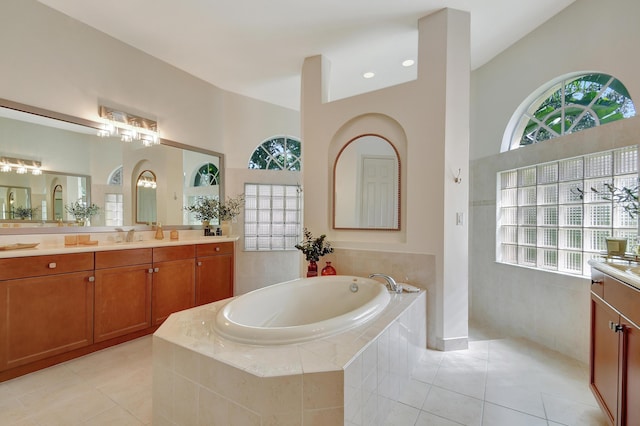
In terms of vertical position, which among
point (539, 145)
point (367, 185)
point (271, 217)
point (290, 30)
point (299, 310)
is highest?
point (290, 30)

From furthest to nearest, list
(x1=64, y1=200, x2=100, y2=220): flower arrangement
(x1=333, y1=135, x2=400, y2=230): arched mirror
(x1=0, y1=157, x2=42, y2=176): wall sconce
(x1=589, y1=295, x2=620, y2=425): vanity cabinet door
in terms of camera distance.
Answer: (x1=333, y1=135, x2=400, y2=230): arched mirror → (x1=64, y1=200, x2=100, y2=220): flower arrangement → (x1=0, y1=157, x2=42, y2=176): wall sconce → (x1=589, y1=295, x2=620, y2=425): vanity cabinet door

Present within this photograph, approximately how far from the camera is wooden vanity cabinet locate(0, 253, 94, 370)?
1957mm

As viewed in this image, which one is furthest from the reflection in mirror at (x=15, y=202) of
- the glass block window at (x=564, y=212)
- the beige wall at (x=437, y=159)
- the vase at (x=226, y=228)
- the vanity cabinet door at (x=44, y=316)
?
the glass block window at (x=564, y=212)

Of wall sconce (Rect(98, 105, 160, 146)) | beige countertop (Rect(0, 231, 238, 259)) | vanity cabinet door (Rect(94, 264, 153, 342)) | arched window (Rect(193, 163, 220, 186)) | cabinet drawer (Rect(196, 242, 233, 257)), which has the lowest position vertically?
vanity cabinet door (Rect(94, 264, 153, 342))

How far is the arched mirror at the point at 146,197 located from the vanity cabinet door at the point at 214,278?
722mm

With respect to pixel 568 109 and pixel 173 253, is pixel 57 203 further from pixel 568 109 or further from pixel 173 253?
pixel 568 109

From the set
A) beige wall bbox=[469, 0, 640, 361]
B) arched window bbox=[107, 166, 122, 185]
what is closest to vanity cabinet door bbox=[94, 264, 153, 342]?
arched window bbox=[107, 166, 122, 185]

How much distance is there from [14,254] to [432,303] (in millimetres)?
3123

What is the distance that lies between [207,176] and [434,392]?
11.1 feet

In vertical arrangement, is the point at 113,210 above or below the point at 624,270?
above

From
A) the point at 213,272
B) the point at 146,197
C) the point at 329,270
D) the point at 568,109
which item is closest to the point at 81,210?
the point at 146,197

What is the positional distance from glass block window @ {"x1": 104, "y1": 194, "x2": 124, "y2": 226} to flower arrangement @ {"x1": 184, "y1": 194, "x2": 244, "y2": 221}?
0.73m

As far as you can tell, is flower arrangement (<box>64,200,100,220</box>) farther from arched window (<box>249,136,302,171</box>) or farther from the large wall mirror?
arched window (<box>249,136,302,171</box>)

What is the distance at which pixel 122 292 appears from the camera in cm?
254
